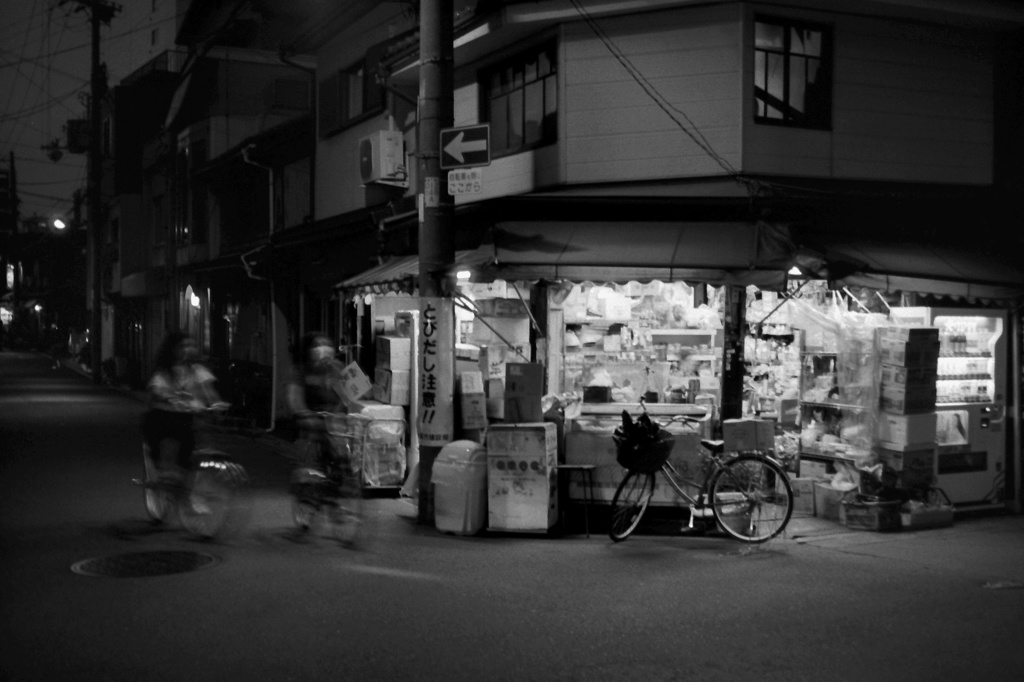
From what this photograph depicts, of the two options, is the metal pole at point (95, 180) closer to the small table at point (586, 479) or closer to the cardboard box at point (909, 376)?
the small table at point (586, 479)

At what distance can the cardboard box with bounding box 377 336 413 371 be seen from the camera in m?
13.6

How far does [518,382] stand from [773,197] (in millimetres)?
4058

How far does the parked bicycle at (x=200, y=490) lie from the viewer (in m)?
10.1

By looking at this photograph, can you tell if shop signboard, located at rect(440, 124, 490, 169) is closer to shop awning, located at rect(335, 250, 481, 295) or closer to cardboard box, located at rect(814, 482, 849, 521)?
shop awning, located at rect(335, 250, 481, 295)

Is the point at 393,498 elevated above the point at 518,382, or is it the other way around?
the point at 518,382

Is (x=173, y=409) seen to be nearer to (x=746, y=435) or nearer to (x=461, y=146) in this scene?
(x=461, y=146)

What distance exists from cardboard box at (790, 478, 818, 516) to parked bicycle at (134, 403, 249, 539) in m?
6.70

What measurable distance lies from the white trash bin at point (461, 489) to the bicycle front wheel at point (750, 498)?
258cm

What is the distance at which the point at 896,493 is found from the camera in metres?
11.2

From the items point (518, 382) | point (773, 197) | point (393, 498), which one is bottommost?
point (393, 498)

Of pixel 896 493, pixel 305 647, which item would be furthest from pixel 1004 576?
pixel 305 647

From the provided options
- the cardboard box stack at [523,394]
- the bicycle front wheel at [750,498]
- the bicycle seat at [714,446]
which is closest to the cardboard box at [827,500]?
the bicycle front wheel at [750,498]

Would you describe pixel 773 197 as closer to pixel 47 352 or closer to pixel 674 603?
pixel 674 603

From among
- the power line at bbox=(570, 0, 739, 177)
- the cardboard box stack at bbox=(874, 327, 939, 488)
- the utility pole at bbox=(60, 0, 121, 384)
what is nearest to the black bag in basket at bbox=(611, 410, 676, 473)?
the cardboard box stack at bbox=(874, 327, 939, 488)
